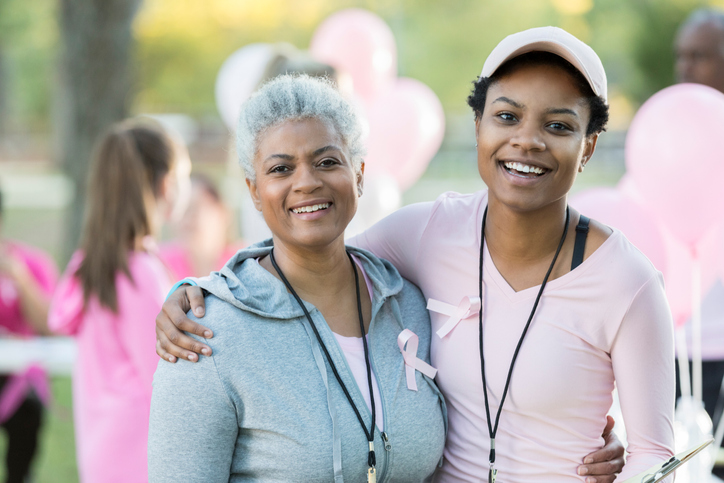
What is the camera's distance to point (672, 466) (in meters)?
1.52

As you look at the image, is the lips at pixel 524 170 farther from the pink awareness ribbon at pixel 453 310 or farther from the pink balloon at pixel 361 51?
the pink balloon at pixel 361 51

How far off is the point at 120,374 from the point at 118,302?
0.94 ft

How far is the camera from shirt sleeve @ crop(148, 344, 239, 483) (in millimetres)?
1448

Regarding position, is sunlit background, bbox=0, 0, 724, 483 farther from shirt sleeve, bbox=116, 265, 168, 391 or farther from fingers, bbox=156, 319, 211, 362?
fingers, bbox=156, 319, 211, 362

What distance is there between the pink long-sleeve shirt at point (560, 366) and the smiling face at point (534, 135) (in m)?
0.22

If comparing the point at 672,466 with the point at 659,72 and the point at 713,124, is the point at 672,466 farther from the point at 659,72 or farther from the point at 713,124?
the point at 659,72

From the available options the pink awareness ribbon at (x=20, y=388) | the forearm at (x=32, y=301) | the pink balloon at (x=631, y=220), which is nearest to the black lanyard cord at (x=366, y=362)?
the pink balloon at (x=631, y=220)

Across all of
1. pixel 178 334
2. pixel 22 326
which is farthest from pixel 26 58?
pixel 178 334

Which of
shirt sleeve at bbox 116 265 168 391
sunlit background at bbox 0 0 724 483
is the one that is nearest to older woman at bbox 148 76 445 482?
shirt sleeve at bbox 116 265 168 391

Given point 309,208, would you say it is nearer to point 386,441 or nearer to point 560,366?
point 386,441

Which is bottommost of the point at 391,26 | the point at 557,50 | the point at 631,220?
the point at 631,220

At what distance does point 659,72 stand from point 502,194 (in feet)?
55.7

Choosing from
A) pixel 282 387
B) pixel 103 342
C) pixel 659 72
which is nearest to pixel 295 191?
pixel 282 387

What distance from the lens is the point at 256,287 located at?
164cm
